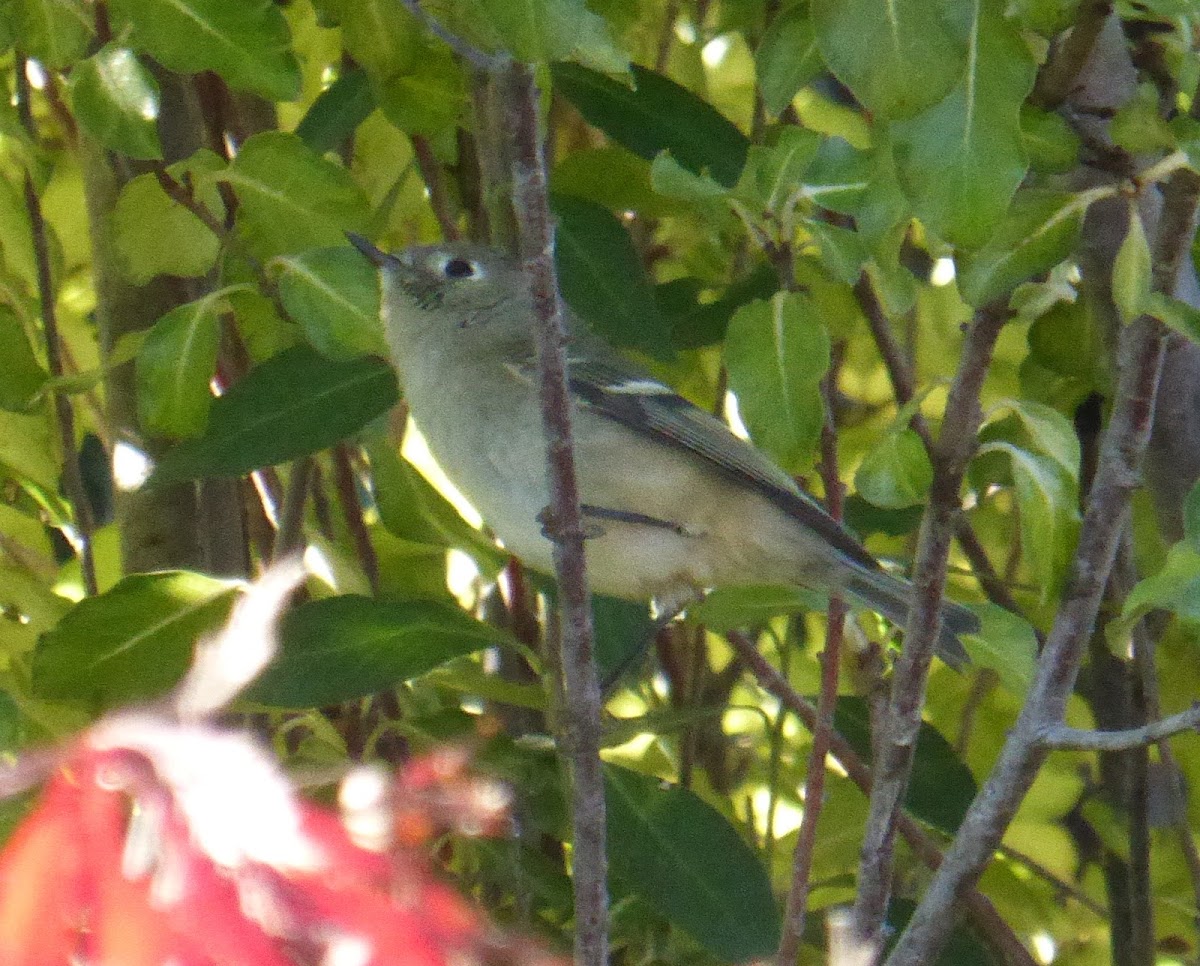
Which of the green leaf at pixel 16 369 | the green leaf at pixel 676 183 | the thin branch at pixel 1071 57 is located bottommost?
the green leaf at pixel 16 369

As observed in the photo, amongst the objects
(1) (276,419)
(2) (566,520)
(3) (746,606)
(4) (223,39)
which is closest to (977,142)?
(2) (566,520)

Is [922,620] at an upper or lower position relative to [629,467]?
lower

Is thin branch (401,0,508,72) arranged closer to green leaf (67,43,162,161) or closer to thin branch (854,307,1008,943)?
thin branch (854,307,1008,943)

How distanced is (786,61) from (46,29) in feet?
2.41

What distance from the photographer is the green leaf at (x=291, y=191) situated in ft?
5.78

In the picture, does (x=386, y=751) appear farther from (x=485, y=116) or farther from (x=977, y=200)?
(x=977, y=200)

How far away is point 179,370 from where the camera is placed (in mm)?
1739

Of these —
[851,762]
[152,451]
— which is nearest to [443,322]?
[152,451]

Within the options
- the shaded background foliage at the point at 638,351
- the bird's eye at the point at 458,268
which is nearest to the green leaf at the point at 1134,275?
the shaded background foliage at the point at 638,351

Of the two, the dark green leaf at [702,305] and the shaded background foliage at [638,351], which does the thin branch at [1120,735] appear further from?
the dark green leaf at [702,305]

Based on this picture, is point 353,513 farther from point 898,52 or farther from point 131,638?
point 898,52

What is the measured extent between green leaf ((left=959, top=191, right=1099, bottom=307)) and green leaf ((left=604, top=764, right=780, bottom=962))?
80 cm

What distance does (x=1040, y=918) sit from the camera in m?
2.38

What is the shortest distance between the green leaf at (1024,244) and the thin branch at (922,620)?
0.16 feet
